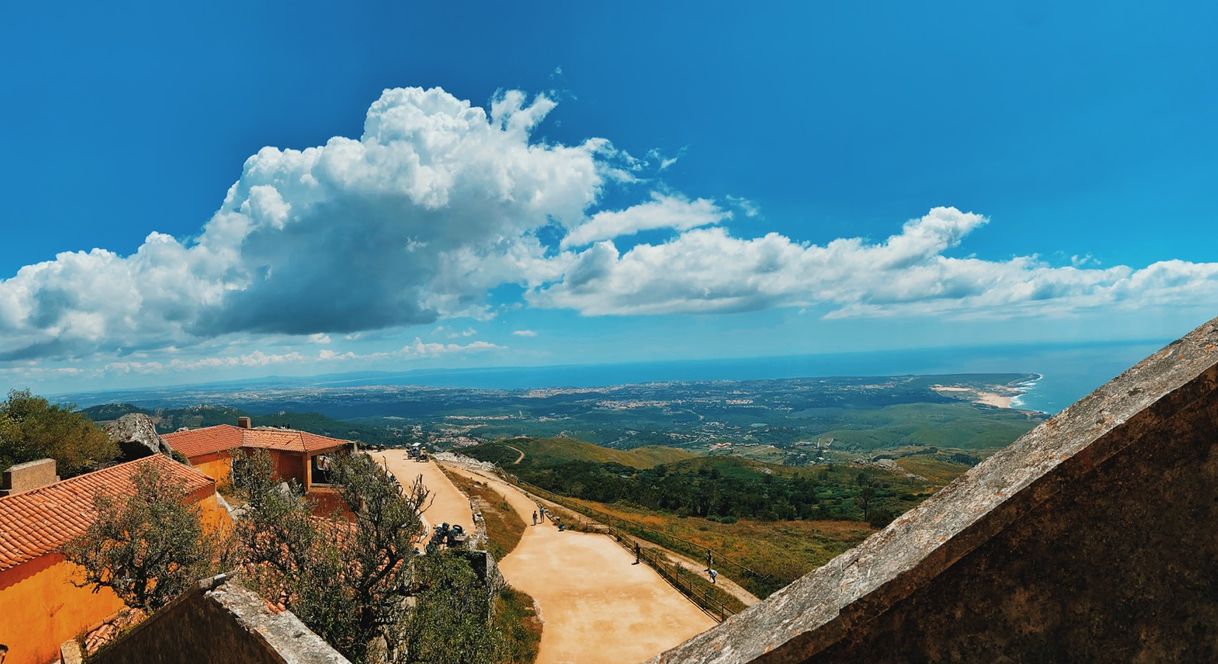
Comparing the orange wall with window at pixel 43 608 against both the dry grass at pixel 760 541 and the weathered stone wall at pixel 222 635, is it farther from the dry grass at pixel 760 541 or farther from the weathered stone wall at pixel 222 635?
the dry grass at pixel 760 541

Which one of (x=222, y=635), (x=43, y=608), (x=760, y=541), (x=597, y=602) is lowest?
(x=760, y=541)

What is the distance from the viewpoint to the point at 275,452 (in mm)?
40969

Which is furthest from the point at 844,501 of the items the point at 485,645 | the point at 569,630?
the point at 485,645

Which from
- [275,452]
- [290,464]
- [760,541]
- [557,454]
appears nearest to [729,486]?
[760,541]

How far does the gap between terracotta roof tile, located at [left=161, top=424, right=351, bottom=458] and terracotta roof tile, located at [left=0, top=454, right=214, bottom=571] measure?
1619 cm

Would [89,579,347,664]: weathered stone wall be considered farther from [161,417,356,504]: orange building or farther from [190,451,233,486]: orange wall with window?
[190,451,233,486]: orange wall with window

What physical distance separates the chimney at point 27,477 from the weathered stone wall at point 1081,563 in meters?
30.8

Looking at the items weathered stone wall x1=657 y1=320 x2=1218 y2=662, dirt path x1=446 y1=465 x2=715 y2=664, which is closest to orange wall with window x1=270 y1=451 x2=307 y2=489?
dirt path x1=446 y1=465 x2=715 y2=664

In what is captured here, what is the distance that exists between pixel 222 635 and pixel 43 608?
18.0 meters

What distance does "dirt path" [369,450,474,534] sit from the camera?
1537 inches

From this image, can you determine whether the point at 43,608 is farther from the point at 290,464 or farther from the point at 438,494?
the point at 438,494

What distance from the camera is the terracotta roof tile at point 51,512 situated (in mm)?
17438

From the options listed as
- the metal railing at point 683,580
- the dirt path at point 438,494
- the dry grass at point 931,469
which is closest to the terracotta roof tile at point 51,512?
the dirt path at point 438,494

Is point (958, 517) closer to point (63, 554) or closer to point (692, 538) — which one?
point (63, 554)
